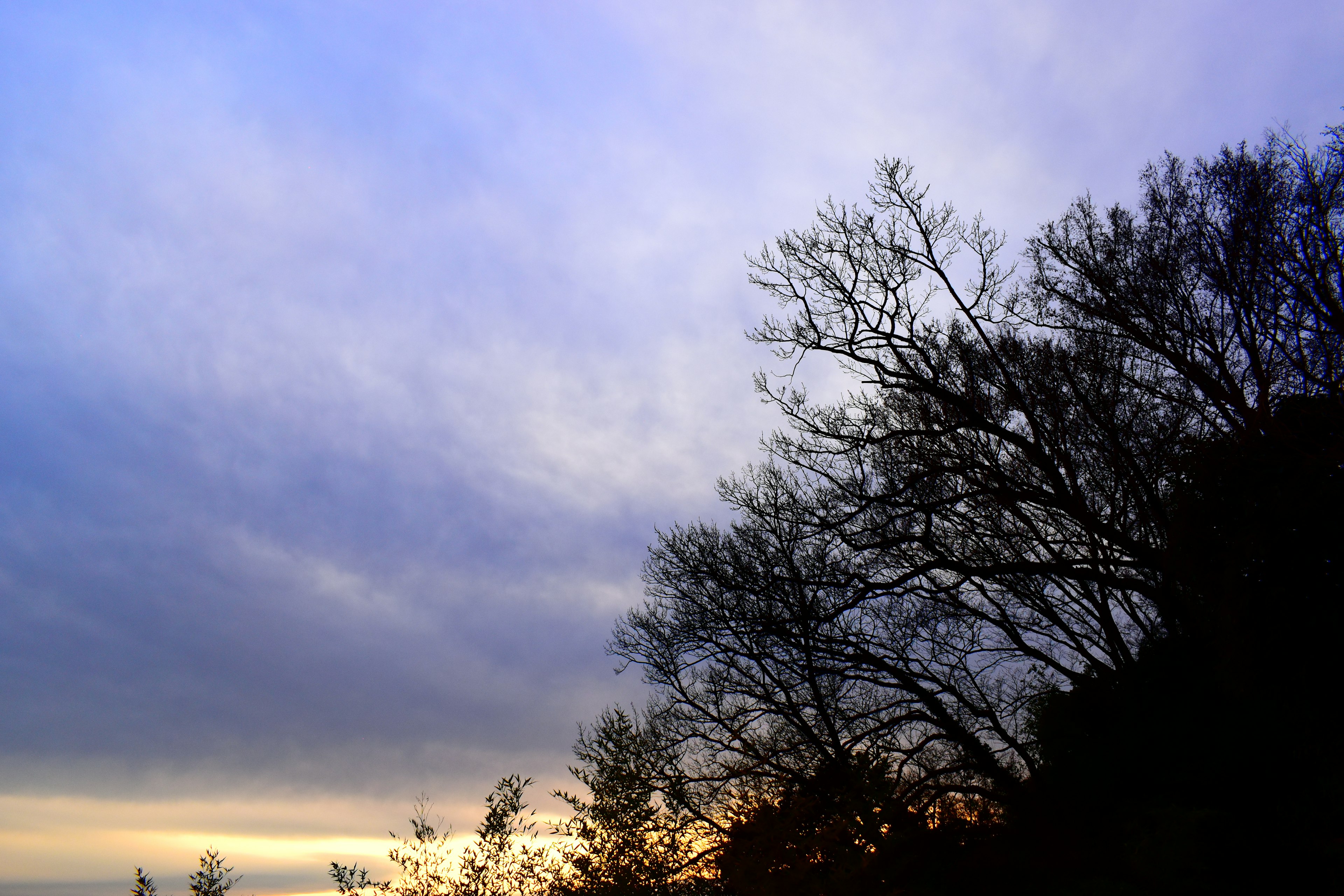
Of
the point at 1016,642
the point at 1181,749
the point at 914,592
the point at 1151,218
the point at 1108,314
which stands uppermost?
the point at 1151,218

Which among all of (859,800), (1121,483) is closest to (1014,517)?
(1121,483)

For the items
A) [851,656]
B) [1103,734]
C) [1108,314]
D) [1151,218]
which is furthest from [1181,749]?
[1151,218]

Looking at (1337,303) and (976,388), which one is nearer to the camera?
(1337,303)

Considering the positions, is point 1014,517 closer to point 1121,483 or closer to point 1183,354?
point 1121,483

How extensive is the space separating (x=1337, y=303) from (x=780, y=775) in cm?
1085

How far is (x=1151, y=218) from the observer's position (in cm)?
1254

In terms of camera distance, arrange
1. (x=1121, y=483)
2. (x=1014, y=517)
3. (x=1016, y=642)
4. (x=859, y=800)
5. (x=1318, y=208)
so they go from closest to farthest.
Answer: (x=1318, y=208), (x=859, y=800), (x=1121, y=483), (x=1014, y=517), (x=1016, y=642)

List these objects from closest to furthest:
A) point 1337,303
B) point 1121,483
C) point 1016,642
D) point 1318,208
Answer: point 1337,303 < point 1318,208 < point 1121,483 < point 1016,642

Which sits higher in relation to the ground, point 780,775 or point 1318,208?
point 1318,208

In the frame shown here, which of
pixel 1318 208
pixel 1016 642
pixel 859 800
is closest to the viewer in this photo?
pixel 1318 208

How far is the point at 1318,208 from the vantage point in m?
9.60

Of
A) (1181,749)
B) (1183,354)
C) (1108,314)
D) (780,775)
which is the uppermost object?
(1108,314)

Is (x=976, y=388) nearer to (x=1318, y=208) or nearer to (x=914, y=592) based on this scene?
(x=914, y=592)

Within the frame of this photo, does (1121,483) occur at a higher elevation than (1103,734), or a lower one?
higher
